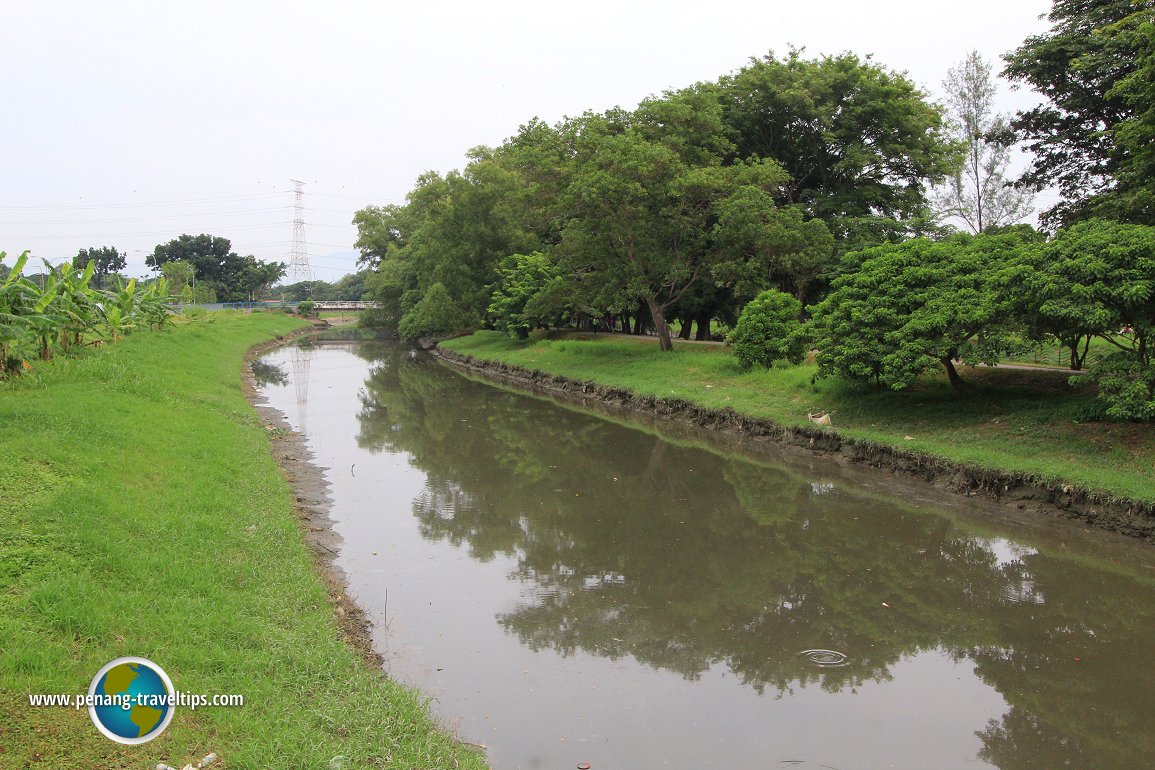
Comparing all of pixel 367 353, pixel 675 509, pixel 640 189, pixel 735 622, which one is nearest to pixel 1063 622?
pixel 735 622

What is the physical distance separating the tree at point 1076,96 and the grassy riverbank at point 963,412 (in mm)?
4715

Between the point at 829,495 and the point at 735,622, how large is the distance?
5611 millimetres

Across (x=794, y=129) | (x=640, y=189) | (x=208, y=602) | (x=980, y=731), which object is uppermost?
(x=794, y=129)

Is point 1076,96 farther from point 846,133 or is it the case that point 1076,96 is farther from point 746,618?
point 746,618

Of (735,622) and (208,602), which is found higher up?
(208,602)

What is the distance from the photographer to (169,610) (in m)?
5.66

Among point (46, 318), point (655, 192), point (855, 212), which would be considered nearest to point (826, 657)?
point (46, 318)

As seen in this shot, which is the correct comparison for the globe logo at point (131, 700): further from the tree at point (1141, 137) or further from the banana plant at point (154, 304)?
the banana plant at point (154, 304)

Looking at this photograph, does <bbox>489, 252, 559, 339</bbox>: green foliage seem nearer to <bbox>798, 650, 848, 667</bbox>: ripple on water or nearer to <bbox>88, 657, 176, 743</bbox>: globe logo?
<bbox>798, 650, 848, 667</bbox>: ripple on water

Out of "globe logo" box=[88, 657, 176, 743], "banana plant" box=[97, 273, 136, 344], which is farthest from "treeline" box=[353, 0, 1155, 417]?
"banana plant" box=[97, 273, 136, 344]

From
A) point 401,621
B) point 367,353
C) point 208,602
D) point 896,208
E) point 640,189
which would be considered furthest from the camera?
point 367,353

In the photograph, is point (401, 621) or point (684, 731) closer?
point (684, 731)

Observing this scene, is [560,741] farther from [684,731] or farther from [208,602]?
[208,602]

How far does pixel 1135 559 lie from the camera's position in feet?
30.2
